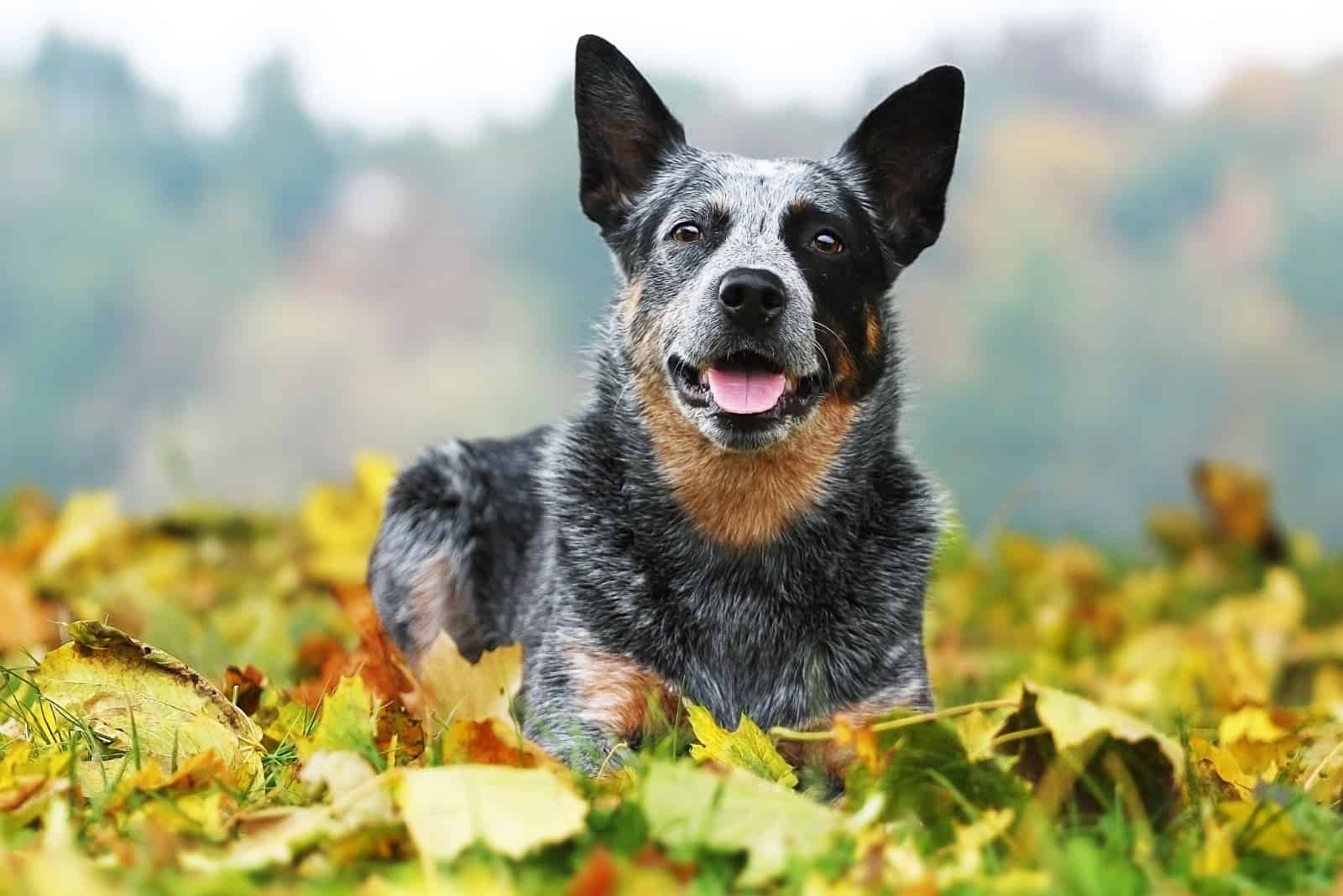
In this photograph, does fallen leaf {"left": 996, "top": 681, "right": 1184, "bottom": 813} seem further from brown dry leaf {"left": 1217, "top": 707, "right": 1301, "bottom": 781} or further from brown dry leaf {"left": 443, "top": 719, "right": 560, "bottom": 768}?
brown dry leaf {"left": 443, "top": 719, "right": 560, "bottom": 768}

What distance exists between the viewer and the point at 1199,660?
19.1 feet

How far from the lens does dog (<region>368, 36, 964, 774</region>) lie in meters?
3.68

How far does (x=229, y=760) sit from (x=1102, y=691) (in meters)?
3.53

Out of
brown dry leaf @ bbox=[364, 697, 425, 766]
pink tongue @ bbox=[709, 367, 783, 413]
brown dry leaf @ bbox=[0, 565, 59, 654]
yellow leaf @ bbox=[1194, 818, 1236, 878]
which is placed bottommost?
brown dry leaf @ bbox=[0, 565, 59, 654]

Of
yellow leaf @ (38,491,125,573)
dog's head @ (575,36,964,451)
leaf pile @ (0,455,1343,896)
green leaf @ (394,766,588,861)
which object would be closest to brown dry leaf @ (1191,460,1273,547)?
leaf pile @ (0,455,1343,896)

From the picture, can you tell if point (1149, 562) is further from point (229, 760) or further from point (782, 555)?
point (229, 760)

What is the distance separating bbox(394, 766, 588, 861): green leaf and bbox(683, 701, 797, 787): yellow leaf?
1.82 ft

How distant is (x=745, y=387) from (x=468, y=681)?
985mm

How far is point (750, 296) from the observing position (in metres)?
3.56

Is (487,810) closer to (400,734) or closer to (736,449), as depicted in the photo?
(400,734)

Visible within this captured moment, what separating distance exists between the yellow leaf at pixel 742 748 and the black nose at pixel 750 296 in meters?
0.98

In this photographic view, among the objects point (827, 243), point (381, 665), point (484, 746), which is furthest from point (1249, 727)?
point (381, 665)

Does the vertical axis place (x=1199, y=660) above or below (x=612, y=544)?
below

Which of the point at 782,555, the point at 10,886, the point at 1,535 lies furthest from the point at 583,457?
the point at 1,535
